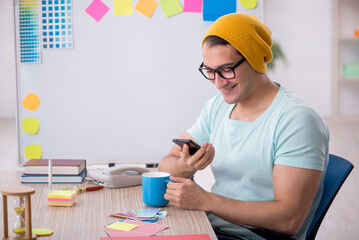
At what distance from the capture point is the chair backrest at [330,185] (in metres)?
1.41

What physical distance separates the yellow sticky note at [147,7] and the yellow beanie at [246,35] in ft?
3.59

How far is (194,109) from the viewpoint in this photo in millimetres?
2582

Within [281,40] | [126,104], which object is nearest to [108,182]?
[126,104]

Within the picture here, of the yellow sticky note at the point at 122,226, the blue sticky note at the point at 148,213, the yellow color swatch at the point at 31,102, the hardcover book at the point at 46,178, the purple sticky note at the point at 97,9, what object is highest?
the purple sticky note at the point at 97,9

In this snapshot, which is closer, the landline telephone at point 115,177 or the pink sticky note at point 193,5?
the landline telephone at point 115,177

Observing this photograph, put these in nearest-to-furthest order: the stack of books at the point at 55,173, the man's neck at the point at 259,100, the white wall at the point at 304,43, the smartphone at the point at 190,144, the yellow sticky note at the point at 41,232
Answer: the yellow sticky note at the point at 41,232 → the smartphone at the point at 190,144 → the man's neck at the point at 259,100 → the stack of books at the point at 55,173 → the white wall at the point at 304,43

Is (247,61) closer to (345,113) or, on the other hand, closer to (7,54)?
(345,113)

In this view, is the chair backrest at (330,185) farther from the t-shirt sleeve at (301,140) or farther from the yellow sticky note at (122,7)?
the yellow sticky note at (122,7)

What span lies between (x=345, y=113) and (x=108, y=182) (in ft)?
23.0

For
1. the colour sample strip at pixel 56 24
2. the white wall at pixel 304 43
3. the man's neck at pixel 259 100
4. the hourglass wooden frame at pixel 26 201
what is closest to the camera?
the hourglass wooden frame at pixel 26 201

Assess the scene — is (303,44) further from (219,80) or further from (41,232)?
(41,232)

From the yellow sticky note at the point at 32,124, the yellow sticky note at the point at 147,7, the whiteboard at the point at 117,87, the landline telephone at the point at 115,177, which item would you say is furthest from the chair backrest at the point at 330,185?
the yellow sticky note at the point at 32,124

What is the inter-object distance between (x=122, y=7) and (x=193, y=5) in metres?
0.39

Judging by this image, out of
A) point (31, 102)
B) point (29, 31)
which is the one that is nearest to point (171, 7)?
point (29, 31)
